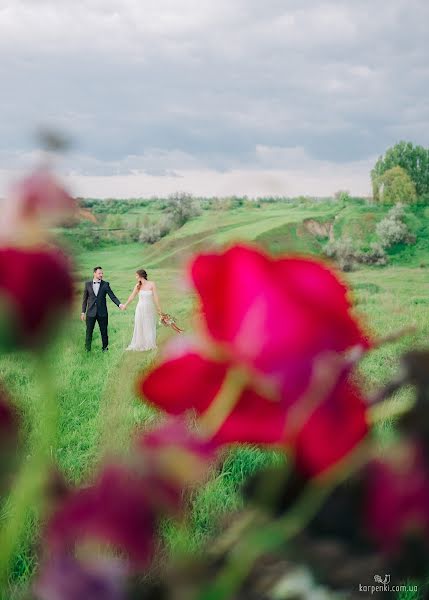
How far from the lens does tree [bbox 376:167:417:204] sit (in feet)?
30.5

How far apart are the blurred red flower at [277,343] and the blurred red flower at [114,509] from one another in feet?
0.04

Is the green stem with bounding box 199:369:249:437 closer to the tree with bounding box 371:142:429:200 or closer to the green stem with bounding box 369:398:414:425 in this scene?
the green stem with bounding box 369:398:414:425

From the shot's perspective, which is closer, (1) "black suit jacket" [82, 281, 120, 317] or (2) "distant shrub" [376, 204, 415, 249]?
(1) "black suit jacket" [82, 281, 120, 317]

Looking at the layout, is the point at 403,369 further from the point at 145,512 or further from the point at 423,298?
the point at 423,298

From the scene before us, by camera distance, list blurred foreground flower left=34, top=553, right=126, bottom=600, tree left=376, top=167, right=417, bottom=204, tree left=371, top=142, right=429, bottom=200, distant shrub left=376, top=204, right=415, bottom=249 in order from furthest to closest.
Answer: tree left=371, top=142, right=429, bottom=200, tree left=376, top=167, right=417, bottom=204, distant shrub left=376, top=204, right=415, bottom=249, blurred foreground flower left=34, top=553, right=126, bottom=600

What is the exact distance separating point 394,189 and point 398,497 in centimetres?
977

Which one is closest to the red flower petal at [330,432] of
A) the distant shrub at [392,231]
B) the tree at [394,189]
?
the distant shrub at [392,231]

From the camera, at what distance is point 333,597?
0.32 feet

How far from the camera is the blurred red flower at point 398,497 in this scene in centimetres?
10

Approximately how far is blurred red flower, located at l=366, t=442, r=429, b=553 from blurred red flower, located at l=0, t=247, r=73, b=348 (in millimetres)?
57

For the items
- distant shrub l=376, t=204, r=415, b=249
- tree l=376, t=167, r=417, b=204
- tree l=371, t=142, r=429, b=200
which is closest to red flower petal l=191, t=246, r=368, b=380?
distant shrub l=376, t=204, r=415, b=249

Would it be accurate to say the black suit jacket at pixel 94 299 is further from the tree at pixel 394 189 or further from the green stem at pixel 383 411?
the tree at pixel 394 189

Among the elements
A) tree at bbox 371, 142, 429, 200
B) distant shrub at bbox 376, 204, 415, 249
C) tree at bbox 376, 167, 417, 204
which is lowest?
distant shrub at bbox 376, 204, 415, 249

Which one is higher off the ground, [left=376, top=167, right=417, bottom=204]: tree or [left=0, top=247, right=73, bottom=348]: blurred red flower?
[left=376, top=167, right=417, bottom=204]: tree
